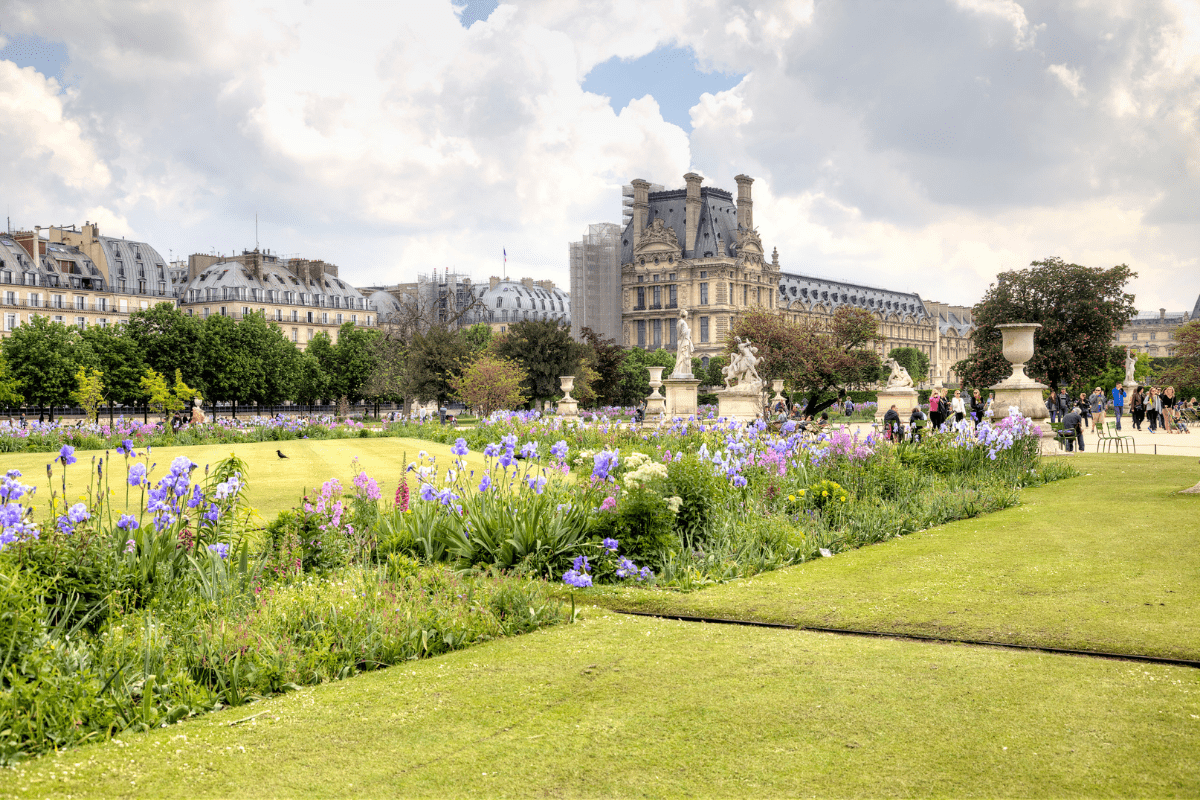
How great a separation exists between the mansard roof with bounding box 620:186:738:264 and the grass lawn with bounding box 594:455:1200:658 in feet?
294

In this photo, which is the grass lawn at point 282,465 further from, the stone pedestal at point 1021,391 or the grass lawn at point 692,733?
the stone pedestal at point 1021,391

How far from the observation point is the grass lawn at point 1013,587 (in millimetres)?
5793

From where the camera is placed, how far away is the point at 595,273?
96375 mm

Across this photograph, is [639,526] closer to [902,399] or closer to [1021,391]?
[1021,391]

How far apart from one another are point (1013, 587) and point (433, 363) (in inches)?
1472

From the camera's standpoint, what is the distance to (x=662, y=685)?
480cm

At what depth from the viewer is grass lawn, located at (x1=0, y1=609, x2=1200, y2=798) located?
365cm

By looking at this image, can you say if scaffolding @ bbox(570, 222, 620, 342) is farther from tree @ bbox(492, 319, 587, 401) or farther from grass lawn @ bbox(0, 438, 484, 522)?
grass lawn @ bbox(0, 438, 484, 522)

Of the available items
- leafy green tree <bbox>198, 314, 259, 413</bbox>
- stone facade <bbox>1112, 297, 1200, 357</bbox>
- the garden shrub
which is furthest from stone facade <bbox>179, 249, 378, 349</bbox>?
stone facade <bbox>1112, 297, 1200, 357</bbox>

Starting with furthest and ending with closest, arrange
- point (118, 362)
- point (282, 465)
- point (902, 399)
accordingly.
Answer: point (118, 362) < point (902, 399) < point (282, 465)

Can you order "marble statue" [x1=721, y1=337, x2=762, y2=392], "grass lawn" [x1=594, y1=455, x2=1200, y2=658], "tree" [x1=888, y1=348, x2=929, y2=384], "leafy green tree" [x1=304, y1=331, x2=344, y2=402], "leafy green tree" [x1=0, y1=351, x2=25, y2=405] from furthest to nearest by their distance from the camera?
"tree" [x1=888, y1=348, x2=929, y2=384], "leafy green tree" [x1=304, y1=331, x2=344, y2=402], "leafy green tree" [x1=0, y1=351, x2=25, y2=405], "marble statue" [x1=721, y1=337, x2=762, y2=392], "grass lawn" [x1=594, y1=455, x2=1200, y2=658]

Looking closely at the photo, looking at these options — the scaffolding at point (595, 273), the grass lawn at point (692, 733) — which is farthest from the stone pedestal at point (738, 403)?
the scaffolding at point (595, 273)

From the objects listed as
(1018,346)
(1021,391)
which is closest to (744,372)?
(1018,346)

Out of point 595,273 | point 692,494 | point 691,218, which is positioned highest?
point 691,218
